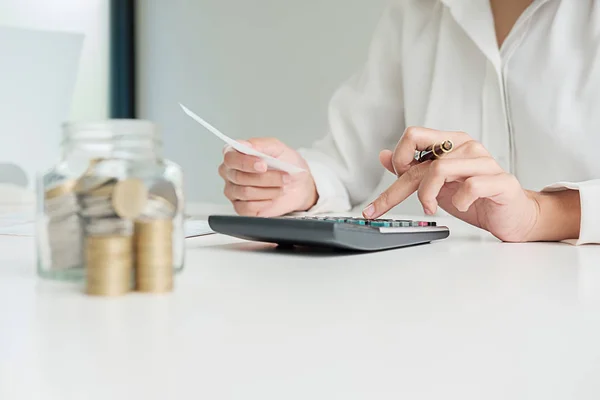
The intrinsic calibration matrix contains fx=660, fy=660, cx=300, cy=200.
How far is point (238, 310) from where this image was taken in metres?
0.36

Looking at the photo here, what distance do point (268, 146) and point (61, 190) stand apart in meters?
0.65

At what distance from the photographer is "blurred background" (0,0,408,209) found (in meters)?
2.05

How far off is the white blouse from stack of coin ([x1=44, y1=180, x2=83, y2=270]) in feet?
2.44

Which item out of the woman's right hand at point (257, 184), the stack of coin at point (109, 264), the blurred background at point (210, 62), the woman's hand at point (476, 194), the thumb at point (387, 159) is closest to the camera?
the stack of coin at point (109, 264)

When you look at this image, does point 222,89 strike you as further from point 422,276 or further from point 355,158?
point 422,276

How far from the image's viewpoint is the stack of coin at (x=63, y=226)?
0.40 meters

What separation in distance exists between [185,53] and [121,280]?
220 cm

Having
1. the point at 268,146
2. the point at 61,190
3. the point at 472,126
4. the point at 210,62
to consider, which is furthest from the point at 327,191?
the point at 210,62

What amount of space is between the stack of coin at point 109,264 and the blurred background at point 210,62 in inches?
67.3

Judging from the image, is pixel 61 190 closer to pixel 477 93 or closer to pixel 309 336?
pixel 309 336

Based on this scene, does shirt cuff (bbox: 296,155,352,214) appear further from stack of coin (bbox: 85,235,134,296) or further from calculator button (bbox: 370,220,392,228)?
stack of coin (bbox: 85,235,134,296)

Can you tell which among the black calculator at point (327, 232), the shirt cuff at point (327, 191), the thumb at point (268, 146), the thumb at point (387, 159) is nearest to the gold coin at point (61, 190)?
Answer: the black calculator at point (327, 232)

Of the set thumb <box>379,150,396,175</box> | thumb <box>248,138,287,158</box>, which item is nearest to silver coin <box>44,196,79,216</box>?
thumb <box>379,150,396,175</box>

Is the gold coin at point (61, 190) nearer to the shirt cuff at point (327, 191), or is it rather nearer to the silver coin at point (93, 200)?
the silver coin at point (93, 200)
